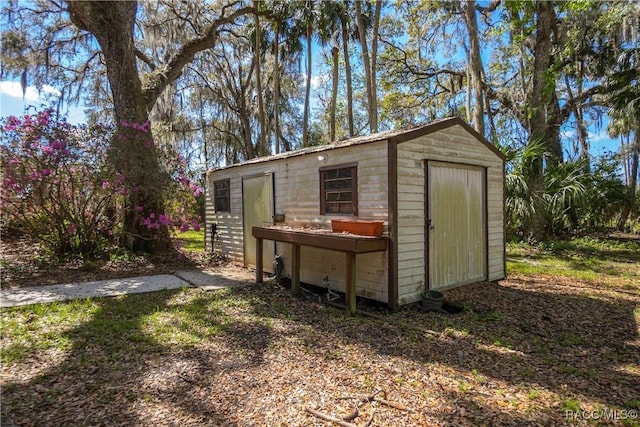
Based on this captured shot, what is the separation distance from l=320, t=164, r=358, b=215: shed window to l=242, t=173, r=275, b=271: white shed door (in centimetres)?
157

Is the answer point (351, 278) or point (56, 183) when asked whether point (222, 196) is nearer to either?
point (56, 183)

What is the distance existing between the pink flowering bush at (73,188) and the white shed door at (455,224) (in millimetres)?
5182

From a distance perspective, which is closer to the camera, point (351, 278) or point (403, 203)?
point (351, 278)

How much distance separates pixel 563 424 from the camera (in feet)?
7.59

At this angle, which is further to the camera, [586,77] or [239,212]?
[586,77]

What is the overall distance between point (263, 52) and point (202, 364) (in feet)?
55.9

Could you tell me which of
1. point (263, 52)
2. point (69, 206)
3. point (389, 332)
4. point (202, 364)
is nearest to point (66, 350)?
point (202, 364)

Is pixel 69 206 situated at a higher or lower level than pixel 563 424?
higher

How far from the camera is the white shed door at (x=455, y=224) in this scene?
5.24m

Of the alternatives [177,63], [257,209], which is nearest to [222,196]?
[257,209]

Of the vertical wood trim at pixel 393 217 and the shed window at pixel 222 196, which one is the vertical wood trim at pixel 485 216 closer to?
the vertical wood trim at pixel 393 217

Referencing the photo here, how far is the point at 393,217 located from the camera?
4.71 meters

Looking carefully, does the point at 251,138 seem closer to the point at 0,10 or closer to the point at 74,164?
the point at 0,10

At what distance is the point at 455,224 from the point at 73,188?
680 cm
